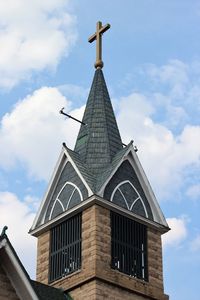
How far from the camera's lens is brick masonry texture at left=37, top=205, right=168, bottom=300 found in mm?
32469

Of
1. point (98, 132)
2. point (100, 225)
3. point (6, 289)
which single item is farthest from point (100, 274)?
point (98, 132)

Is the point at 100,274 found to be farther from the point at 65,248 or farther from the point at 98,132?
the point at 98,132

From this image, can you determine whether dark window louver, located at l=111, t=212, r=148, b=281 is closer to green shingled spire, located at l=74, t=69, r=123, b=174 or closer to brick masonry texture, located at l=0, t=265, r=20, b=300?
green shingled spire, located at l=74, t=69, r=123, b=174

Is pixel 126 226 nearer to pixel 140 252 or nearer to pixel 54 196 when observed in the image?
pixel 140 252

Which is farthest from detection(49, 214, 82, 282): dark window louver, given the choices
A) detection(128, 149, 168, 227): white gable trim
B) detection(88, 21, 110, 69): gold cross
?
detection(88, 21, 110, 69): gold cross

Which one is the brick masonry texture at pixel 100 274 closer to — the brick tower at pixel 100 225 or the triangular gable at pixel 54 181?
the brick tower at pixel 100 225

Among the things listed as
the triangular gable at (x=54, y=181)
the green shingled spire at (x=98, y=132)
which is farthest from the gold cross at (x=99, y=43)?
the triangular gable at (x=54, y=181)

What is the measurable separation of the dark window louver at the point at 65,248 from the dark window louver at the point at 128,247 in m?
1.45

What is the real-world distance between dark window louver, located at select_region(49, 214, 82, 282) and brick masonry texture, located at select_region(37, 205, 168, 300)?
38 centimetres

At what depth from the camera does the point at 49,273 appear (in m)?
34.9

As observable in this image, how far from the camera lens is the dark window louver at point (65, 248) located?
34000 mm

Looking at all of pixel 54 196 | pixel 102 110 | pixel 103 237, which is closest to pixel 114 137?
pixel 102 110

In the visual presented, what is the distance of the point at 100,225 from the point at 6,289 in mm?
7358

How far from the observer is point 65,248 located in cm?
3462
